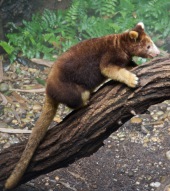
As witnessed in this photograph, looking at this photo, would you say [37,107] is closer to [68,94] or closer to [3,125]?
[3,125]

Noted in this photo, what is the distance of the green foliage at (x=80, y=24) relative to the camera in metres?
6.76

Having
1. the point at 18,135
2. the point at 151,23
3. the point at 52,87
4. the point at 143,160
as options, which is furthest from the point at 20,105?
the point at 151,23

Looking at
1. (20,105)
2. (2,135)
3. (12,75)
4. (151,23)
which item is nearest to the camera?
(2,135)

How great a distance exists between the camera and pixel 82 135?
12.3ft

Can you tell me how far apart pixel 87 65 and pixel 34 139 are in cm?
81

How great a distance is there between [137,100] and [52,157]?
1030 millimetres

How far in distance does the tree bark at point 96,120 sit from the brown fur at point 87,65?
0.15 m

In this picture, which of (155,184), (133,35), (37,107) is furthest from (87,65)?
(37,107)

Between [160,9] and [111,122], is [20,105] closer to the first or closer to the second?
[111,122]

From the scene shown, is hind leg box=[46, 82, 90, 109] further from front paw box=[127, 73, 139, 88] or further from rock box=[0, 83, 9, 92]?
rock box=[0, 83, 9, 92]

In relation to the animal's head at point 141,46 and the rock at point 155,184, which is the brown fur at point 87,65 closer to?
the animal's head at point 141,46

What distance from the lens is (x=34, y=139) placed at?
3885 millimetres

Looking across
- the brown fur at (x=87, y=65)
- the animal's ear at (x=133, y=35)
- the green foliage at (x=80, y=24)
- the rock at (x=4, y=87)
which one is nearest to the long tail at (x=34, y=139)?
the brown fur at (x=87, y=65)

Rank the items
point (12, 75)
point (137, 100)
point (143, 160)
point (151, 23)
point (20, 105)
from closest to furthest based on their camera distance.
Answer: point (137, 100) < point (143, 160) < point (20, 105) < point (12, 75) < point (151, 23)
